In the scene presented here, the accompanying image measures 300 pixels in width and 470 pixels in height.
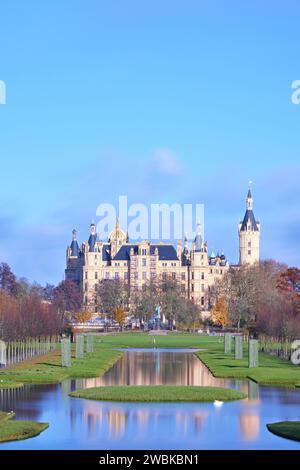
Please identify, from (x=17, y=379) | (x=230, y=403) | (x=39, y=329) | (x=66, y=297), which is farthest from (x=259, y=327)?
(x=66, y=297)

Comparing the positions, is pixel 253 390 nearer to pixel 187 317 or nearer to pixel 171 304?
pixel 187 317

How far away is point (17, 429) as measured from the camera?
22109mm

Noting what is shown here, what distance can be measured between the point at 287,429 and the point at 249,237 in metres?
147

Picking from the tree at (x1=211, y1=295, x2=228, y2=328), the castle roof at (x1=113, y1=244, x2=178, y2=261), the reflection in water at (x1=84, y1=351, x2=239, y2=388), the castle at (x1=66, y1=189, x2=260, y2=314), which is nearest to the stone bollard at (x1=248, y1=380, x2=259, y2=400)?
the reflection in water at (x1=84, y1=351, x2=239, y2=388)

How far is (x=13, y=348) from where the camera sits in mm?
54844

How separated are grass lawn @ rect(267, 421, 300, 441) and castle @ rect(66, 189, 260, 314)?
130060 millimetres

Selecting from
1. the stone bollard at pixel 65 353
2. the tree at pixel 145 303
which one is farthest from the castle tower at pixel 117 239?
the stone bollard at pixel 65 353

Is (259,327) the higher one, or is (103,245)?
(103,245)

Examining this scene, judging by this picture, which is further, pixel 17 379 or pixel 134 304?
pixel 134 304

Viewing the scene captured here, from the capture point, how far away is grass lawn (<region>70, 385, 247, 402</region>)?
2903 centimetres

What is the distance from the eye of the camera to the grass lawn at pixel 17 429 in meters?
21.3

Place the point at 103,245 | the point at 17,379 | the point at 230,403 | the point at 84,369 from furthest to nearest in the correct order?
the point at 103,245 → the point at 84,369 → the point at 17,379 → the point at 230,403

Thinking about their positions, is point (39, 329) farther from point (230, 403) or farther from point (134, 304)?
point (134, 304)
